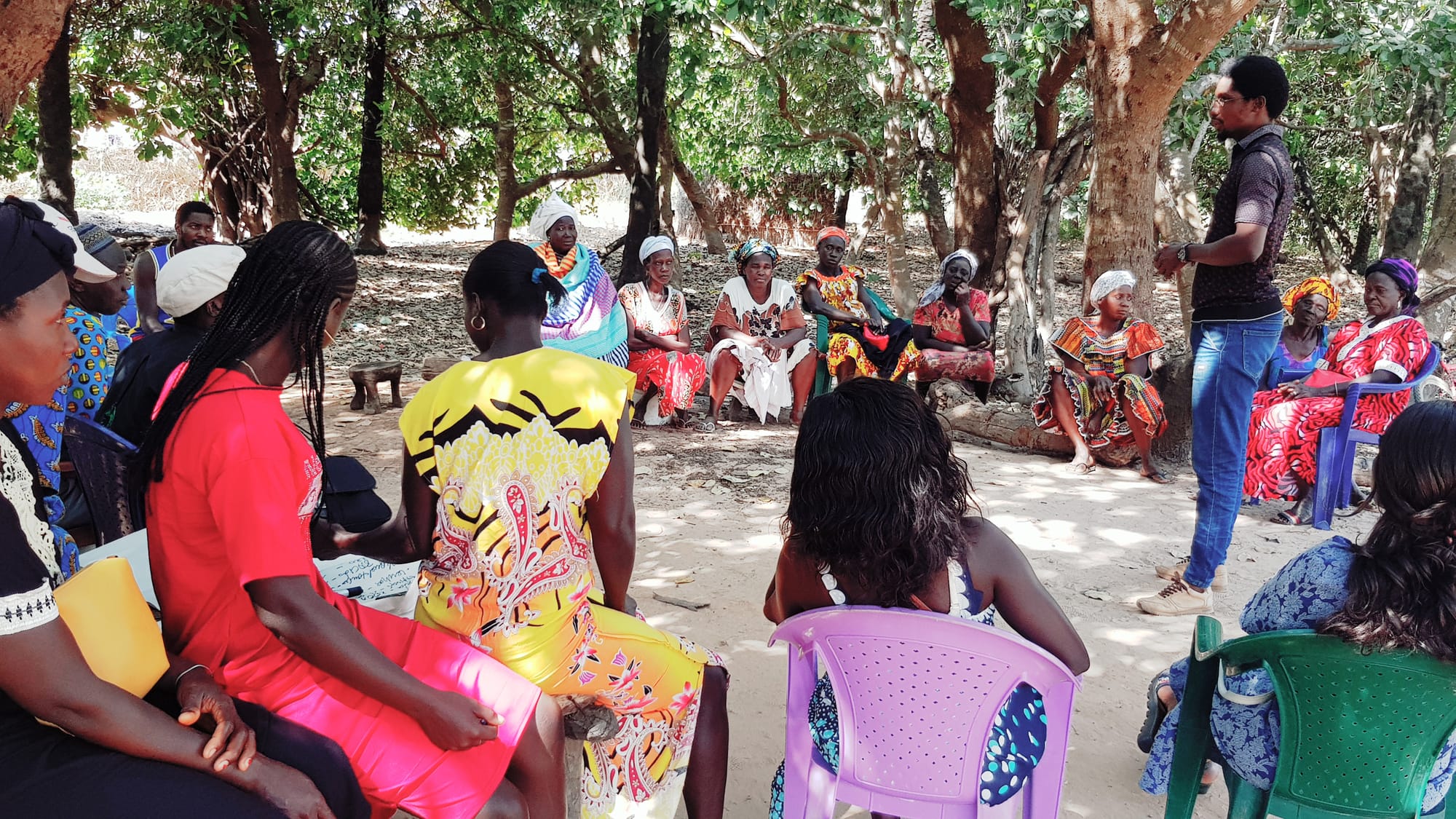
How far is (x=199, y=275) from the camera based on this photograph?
2379 millimetres

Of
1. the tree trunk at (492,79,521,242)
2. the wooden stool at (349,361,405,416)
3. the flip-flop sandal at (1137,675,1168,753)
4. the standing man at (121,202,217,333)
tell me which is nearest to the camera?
the flip-flop sandal at (1137,675,1168,753)

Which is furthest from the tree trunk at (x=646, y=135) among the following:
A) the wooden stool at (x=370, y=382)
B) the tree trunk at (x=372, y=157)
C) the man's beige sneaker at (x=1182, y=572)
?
the man's beige sneaker at (x=1182, y=572)

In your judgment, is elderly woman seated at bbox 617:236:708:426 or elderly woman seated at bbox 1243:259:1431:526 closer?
elderly woman seated at bbox 1243:259:1431:526

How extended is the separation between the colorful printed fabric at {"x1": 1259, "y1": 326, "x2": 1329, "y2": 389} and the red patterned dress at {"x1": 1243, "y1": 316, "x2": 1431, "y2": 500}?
7.9 inches

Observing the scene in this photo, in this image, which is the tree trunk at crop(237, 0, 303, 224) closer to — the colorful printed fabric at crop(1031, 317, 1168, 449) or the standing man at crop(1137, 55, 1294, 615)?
the colorful printed fabric at crop(1031, 317, 1168, 449)

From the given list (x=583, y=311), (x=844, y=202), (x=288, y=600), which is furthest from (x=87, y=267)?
(x=844, y=202)

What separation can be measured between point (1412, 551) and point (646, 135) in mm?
8607

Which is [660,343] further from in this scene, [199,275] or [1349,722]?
[1349,722]

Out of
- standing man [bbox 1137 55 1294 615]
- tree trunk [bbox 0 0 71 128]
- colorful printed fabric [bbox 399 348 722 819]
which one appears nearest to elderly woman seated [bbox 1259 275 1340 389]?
standing man [bbox 1137 55 1294 615]

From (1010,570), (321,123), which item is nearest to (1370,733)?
(1010,570)

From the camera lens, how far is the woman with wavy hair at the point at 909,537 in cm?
183

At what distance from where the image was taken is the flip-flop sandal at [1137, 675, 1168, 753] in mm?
2504

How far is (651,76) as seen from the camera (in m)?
9.46

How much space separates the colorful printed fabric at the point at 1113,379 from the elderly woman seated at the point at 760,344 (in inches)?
76.1
